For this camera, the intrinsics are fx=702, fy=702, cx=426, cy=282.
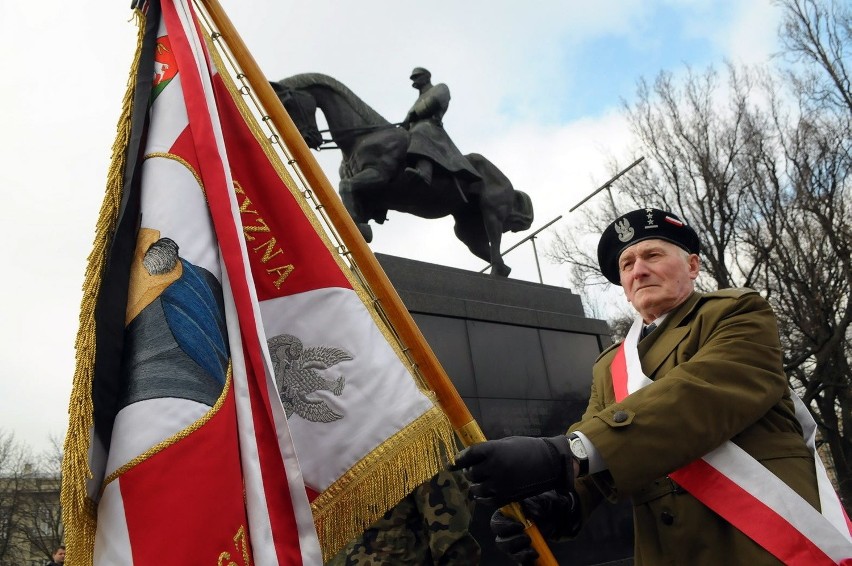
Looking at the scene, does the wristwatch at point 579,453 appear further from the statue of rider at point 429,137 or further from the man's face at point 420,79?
the man's face at point 420,79

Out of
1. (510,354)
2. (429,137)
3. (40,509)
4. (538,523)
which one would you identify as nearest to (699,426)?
(538,523)

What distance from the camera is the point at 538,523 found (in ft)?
6.24

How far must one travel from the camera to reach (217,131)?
225cm

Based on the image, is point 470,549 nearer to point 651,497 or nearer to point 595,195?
point 651,497

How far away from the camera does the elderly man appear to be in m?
1.54

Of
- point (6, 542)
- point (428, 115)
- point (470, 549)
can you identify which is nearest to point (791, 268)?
point (428, 115)

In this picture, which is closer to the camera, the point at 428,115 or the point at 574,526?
the point at 574,526

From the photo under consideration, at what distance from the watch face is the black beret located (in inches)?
31.4

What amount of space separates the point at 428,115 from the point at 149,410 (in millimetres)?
7304

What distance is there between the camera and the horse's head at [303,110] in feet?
25.2

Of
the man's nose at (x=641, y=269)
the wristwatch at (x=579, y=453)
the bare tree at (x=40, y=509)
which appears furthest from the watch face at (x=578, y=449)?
the bare tree at (x=40, y=509)

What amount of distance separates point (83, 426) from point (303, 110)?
6547mm

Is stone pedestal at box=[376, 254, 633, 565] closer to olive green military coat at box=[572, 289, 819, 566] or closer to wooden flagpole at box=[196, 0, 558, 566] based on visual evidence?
wooden flagpole at box=[196, 0, 558, 566]

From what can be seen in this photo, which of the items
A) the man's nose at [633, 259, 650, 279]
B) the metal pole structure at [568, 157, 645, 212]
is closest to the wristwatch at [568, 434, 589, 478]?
the man's nose at [633, 259, 650, 279]
